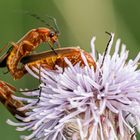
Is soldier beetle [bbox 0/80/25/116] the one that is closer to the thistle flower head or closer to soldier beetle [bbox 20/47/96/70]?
the thistle flower head

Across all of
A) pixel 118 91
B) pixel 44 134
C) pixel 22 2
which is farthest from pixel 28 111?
pixel 22 2

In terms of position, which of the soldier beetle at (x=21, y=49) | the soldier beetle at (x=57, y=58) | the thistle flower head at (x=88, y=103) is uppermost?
the soldier beetle at (x=21, y=49)

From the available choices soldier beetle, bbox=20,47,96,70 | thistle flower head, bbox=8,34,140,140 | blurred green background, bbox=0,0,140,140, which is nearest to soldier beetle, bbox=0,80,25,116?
thistle flower head, bbox=8,34,140,140

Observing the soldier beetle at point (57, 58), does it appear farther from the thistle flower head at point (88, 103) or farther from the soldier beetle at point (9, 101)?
the soldier beetle at point (9, 101)

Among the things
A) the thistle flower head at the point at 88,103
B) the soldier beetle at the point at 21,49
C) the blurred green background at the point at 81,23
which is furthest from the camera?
the blurred green background at the point at 81,23

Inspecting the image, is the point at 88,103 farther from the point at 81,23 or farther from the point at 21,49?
the point at 81,23

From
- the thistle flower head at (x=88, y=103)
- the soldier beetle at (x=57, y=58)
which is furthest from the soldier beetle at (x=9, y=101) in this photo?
the soldier beetle at (x=57, y=58)
